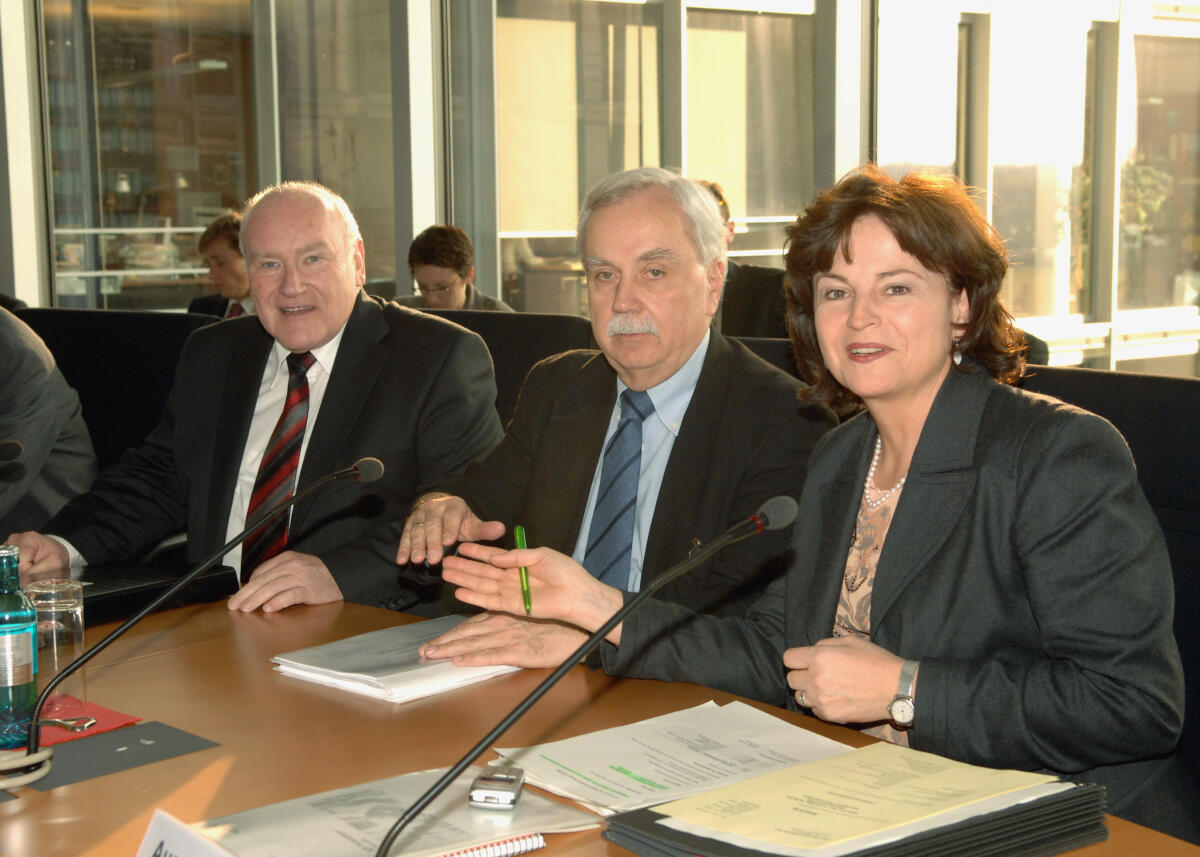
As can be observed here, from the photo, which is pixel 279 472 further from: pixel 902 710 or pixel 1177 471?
pixel 1177 471

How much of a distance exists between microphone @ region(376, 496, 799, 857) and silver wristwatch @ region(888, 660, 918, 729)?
0.91ft

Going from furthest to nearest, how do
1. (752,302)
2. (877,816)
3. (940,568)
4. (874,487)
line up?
(752,302) < (874,487) < (940,568) < (877,816)

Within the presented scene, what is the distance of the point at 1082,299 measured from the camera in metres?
4.27

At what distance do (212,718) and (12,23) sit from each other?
6.78 m

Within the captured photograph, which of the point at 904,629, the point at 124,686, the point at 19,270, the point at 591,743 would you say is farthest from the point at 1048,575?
the point at 19,270

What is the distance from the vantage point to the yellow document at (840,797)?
3.68 ft

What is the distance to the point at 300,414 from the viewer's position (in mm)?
2750

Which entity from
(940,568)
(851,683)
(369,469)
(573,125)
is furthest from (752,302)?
(851,683)

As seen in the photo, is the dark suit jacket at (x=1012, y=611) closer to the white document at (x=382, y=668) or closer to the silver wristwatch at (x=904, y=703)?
the silver wristwatch at (x=904, y=703)

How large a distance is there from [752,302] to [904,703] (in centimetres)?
349

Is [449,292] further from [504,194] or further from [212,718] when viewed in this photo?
[212,718]

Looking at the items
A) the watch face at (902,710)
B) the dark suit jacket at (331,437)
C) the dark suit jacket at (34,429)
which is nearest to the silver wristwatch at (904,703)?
the watch face at (902,710)

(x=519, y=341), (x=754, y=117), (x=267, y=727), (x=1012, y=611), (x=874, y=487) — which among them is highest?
(x=754, y=117)

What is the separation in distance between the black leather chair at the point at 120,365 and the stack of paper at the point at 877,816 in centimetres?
273
